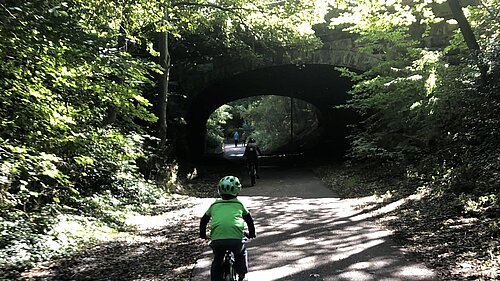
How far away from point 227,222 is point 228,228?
0.19 ft

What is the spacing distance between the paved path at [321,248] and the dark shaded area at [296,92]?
11.7 m

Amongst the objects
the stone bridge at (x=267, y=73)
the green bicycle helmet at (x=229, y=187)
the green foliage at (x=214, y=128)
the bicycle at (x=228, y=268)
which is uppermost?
the stone bridge at (x=267, y=73)

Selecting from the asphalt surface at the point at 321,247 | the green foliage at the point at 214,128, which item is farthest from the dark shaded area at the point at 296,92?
the asphalt surface at the point at 321,247

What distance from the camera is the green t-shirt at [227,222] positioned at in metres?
4.03

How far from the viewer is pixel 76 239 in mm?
6996

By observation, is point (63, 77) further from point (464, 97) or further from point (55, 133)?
point (464, 97)

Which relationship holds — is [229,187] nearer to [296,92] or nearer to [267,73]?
[267,73]

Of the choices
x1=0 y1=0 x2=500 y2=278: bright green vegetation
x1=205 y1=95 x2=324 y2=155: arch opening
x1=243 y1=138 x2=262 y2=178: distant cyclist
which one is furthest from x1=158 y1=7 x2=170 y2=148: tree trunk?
x1=205 y1=95 x2=324 y2=155: arch opening

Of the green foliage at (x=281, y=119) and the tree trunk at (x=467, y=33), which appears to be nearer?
the tree trunk at (x=467, y=33)

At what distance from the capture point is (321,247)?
6406 millimetres

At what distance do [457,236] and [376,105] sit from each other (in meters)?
7.58

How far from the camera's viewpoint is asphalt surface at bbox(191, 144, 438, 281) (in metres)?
5.19

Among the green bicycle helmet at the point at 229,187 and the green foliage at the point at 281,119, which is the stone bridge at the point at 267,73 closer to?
the green bicycle helmet at the point at 229,187

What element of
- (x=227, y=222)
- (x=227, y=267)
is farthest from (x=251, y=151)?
(x=227, y=267)
